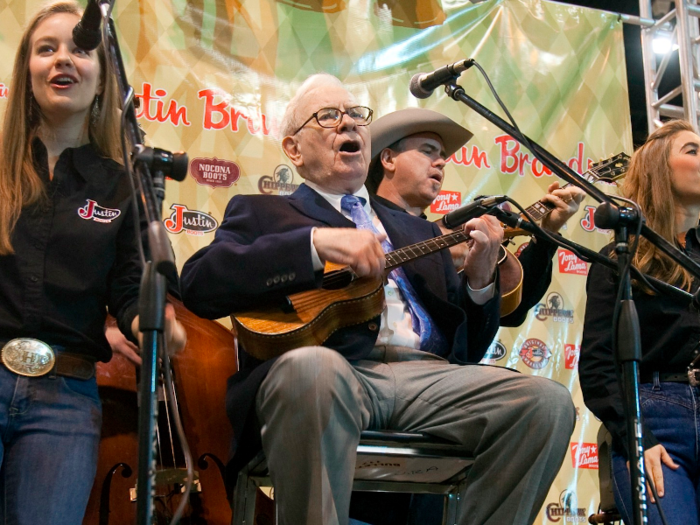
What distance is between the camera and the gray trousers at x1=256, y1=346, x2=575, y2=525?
2125 millimetres

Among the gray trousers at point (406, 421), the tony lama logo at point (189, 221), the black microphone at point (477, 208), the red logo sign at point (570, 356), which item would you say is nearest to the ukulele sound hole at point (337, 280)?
the gray trousers at point (406, 421)

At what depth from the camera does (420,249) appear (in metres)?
2.83

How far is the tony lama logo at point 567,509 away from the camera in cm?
401

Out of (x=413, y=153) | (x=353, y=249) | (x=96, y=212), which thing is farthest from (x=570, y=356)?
(x=96, y=212)

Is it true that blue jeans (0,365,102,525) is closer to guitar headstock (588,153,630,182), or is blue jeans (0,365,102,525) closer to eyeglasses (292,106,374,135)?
eyeglasses (292,106,374,135)

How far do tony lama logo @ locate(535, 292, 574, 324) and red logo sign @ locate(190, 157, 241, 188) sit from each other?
5.35 ft

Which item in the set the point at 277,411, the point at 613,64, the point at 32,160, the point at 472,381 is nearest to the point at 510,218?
the point at 472,381

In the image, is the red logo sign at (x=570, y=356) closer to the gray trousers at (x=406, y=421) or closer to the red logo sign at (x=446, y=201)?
the red logo sign at (x=446, y=201)

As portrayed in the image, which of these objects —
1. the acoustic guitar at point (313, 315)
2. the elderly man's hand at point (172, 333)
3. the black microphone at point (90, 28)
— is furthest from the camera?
the acoustic guitar at point (313, 315)

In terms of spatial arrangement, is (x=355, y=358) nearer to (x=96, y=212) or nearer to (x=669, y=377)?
(x=96, y=212)

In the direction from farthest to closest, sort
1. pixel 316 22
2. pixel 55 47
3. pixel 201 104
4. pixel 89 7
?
pixel 316 22
pixel 201 104
pixel 55 47
pixel 89 7

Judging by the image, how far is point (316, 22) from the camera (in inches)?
161

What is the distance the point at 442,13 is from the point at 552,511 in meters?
2.52

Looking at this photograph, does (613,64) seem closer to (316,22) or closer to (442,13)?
(442,13)
